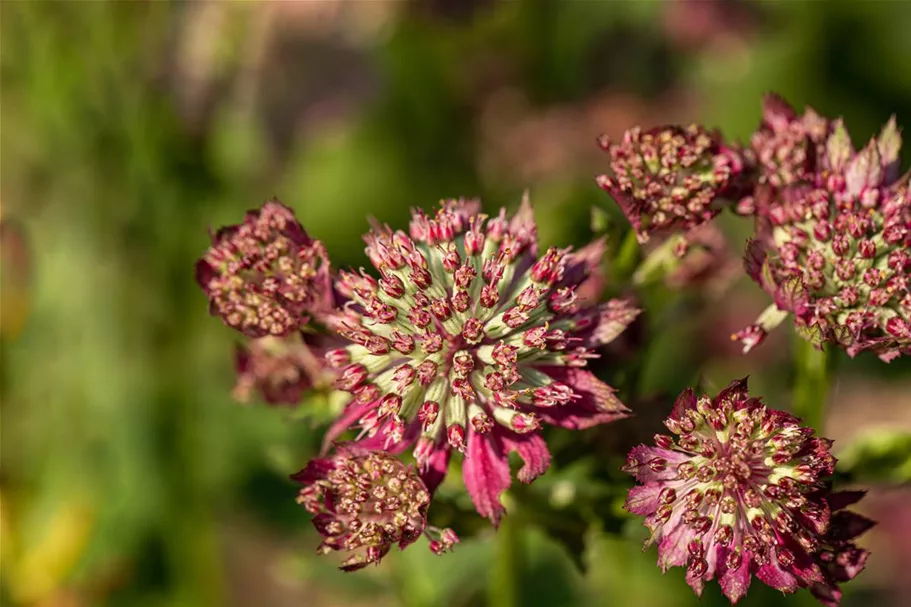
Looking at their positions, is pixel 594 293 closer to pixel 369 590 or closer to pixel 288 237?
pixel 288 237

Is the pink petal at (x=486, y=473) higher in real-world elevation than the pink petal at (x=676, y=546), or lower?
lower

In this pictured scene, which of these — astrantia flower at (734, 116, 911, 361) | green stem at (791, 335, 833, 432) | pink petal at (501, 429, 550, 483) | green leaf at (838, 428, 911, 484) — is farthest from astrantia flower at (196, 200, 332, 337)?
green leaf at (838, 428, 911, 484)

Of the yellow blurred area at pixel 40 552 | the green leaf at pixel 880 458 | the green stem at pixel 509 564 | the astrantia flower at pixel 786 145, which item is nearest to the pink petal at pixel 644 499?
the green stem at pixel 509 564

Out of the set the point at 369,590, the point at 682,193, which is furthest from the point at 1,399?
the point at 682,193

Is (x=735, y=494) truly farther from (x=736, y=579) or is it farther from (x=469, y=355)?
(x=469, y=355)

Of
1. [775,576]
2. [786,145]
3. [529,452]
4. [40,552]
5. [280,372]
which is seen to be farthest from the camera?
[40,552]

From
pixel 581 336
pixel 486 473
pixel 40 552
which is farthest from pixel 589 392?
pixel 40 552

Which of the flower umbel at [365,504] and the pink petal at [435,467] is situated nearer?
the flower umbel at [365,504]

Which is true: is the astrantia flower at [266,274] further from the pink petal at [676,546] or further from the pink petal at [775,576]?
the pink petal at [775,576]
